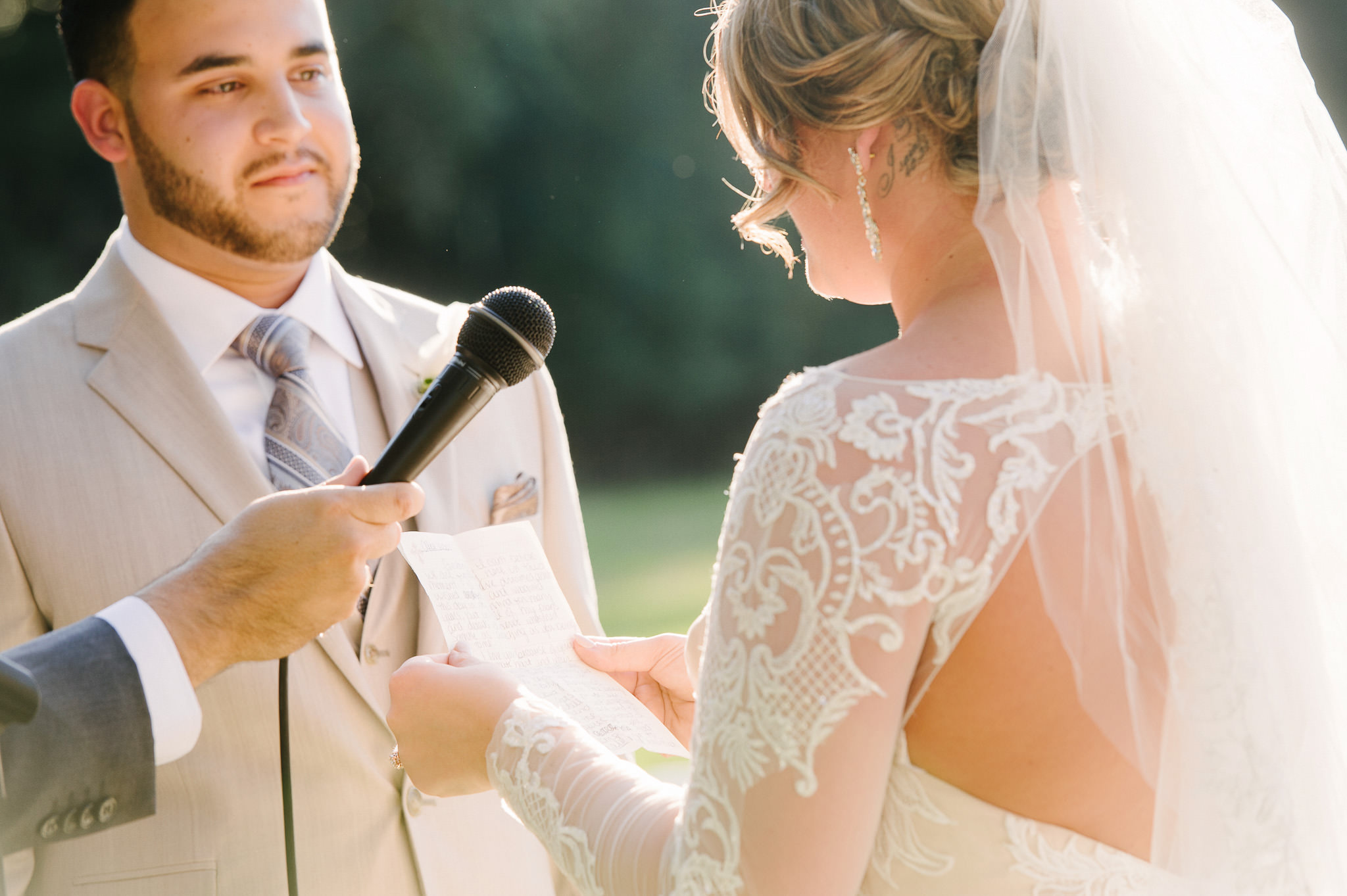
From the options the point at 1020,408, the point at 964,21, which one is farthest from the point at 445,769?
the point at 964,21

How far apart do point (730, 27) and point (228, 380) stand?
1.33 metres

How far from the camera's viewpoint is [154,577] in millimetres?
2031

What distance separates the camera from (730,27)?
1502mm

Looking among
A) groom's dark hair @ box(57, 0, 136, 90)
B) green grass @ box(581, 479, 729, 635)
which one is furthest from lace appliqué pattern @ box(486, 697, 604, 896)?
green grass @ box(581, 479, 729, 635)

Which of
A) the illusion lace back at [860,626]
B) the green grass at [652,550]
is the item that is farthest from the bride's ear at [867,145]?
the green grass at [652,550]

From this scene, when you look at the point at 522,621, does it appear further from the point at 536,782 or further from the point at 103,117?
the point at 103,117

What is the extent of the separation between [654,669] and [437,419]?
0.59 meters

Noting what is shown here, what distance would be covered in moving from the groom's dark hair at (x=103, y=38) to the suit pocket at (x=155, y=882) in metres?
1.57

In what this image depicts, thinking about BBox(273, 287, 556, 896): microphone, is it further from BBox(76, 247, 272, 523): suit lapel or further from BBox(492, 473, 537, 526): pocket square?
BBox(492, 473, 537, 526): pocket square

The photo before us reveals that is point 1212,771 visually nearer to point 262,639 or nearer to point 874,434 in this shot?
point 874,434

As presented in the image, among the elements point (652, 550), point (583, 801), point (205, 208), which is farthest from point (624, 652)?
point (652, 550)

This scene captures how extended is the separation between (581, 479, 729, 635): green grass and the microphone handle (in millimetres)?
5813

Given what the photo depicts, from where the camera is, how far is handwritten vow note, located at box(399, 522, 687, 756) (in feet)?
5.58

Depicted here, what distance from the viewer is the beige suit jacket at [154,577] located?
1970mm
